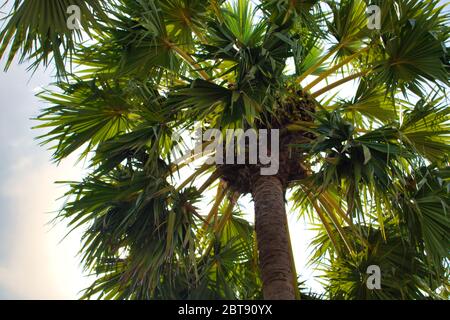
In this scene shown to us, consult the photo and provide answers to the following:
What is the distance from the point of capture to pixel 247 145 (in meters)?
6.21

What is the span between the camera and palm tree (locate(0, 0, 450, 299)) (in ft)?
18.8

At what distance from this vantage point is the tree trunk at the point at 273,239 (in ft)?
18.0

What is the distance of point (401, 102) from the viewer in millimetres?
Result: 7828

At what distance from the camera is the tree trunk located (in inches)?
216

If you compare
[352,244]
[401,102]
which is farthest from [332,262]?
[401,102]

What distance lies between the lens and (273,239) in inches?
228

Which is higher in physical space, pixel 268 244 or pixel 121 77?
pixel 121 77

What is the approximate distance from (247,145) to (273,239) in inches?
38.6

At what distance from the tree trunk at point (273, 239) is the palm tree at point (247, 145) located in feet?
0.05

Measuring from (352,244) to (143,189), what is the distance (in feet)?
7.98

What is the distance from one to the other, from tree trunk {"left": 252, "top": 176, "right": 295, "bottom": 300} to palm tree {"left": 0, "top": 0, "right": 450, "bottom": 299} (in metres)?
0.01
